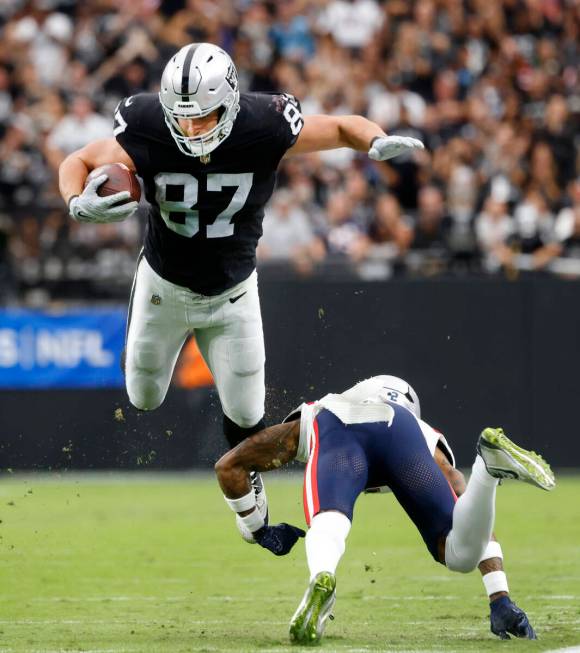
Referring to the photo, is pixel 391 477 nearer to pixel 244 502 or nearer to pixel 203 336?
pixel 244 502

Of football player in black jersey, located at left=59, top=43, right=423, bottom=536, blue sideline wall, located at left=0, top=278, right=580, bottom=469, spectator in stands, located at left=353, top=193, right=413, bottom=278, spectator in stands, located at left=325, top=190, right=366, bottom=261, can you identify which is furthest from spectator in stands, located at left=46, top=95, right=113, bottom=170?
football player in black jersey, located at left=59, top=43, right=423, bottom=536

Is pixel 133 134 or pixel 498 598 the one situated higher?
pixel 133 134

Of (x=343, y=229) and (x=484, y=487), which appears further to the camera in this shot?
(x=343, y=229)

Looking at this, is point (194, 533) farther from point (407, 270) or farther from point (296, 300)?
point (407, 270)

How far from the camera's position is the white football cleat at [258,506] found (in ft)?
20.7

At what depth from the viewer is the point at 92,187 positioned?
5621 mm

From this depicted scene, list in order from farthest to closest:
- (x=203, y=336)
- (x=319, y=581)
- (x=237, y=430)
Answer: (x=237, y=430) → (x=203, y=336) → (x=319, y=581)

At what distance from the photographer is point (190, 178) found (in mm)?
5918

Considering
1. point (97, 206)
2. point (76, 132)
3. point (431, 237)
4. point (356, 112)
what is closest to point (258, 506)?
point (97, 206)

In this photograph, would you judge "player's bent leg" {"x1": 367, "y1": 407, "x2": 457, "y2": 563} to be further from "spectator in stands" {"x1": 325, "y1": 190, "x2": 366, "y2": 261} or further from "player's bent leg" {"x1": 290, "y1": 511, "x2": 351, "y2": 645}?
"spectator in stands" {"x1": 325, "y1": 190, "x2": 366, "y2": 261}

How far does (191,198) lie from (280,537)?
156 centimetres

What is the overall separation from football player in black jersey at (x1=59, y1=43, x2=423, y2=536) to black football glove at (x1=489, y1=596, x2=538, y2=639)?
1519mm

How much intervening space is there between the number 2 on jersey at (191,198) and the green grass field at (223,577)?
1.64 m

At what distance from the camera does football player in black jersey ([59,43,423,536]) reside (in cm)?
567
